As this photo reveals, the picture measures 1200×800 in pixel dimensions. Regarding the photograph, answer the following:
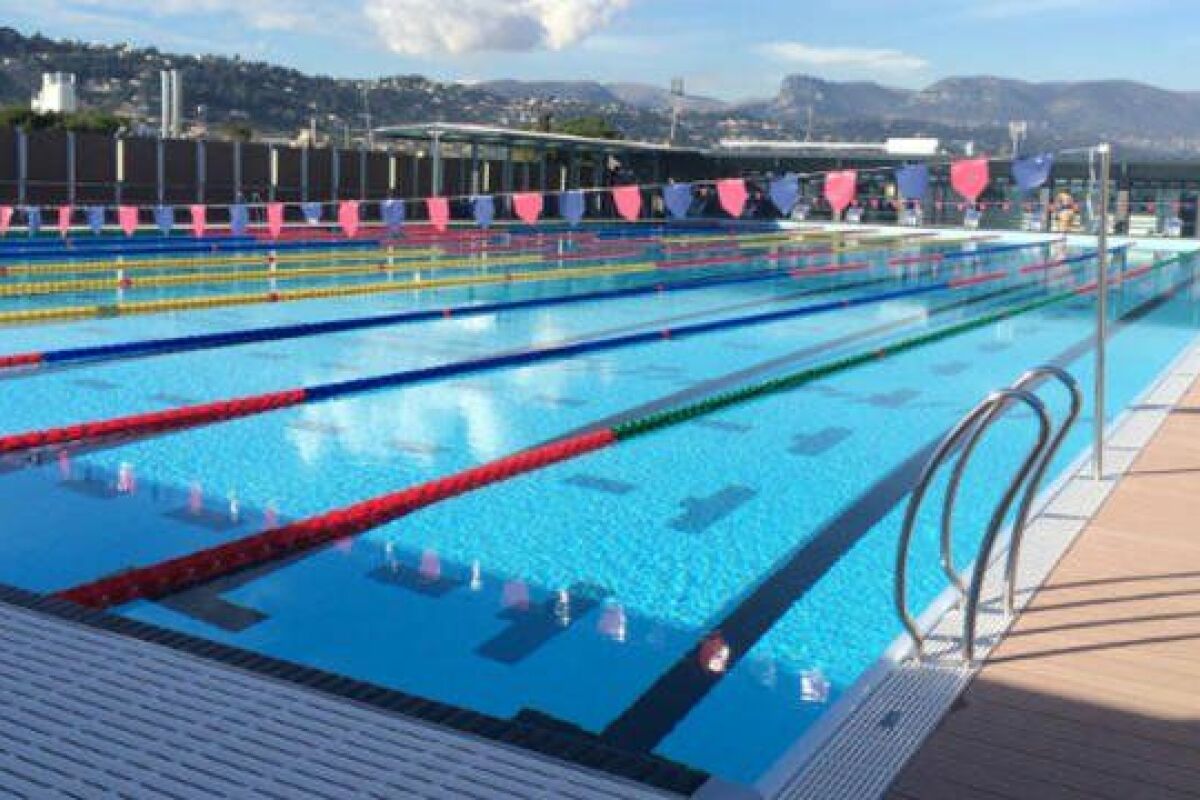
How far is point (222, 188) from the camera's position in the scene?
27.0 metres

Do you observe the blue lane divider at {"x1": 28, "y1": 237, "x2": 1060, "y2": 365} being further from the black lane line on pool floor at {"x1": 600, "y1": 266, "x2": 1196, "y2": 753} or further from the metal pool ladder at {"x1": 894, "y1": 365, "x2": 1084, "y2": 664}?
the metal pool ladder at {"x1": 894, "y1": 365, "x2": 1084, "y2": 664}

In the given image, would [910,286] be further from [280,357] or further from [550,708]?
[550,708]

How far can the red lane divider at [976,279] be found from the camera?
17.7m

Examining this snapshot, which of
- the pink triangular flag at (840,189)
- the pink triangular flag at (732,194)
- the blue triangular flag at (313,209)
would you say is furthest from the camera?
the blue triangular flag at (313,209)

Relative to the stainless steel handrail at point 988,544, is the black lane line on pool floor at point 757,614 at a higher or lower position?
lower

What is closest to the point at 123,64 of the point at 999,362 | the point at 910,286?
the point at 910,286

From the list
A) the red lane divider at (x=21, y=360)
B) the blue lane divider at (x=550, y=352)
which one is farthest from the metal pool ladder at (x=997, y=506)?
the red lane divider at (x=21, y=360)

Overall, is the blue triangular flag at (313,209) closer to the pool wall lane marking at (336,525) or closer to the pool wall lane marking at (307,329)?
the pool wall lane marking at (307,329)

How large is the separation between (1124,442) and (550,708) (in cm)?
404

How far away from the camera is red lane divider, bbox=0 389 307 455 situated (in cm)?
625

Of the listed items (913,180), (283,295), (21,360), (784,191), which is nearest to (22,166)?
(283,295)

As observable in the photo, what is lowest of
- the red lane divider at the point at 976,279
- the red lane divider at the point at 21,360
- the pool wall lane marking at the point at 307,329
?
the red lane divider at the point at 21,360

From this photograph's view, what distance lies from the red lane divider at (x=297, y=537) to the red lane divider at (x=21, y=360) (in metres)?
4.20

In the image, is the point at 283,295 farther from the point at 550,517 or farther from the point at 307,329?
the point at 550,517
